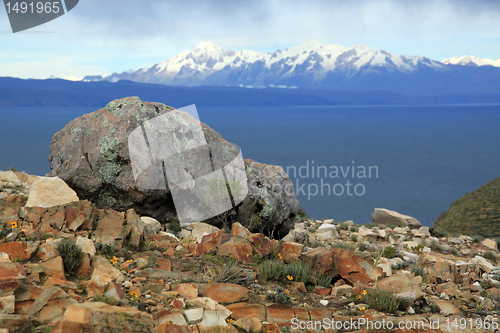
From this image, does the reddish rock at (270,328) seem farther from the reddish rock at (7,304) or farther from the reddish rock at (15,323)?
the reddish rock at (7,304)

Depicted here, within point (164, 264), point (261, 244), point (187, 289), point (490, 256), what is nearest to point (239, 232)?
point (261, 244)

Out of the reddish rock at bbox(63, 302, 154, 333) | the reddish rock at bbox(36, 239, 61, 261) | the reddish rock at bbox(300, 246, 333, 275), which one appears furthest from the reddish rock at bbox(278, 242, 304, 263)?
the reddish rock at bbox(36, 239, 61, 261)

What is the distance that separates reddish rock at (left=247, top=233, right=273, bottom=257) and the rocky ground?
0.08ft

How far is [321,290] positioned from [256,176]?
237 inches

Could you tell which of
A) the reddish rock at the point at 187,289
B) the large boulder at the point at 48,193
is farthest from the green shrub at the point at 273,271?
the large boulder at the point at 48,193

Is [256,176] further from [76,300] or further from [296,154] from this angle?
[296,154]

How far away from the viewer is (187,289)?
6129 millimetres

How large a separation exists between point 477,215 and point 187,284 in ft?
107

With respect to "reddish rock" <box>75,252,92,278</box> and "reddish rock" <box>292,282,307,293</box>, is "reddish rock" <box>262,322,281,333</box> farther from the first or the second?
"reddish rock" <box>75,252,92,278</box>

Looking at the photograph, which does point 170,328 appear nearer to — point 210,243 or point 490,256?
point 210,243

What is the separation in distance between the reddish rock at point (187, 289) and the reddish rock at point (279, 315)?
127cm

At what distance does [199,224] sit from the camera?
11258 millimetres

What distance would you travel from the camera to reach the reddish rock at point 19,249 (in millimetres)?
6367

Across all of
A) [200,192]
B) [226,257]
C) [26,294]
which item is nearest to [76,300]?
[26,294]
